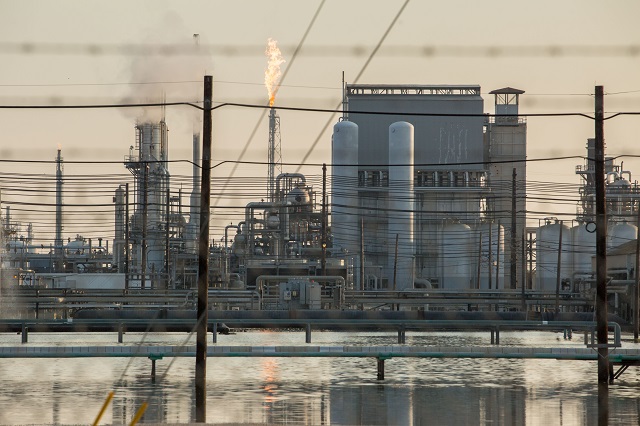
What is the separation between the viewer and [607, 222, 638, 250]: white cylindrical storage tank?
58.3 metres

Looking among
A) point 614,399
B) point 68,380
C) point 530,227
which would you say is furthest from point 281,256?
point 614,399

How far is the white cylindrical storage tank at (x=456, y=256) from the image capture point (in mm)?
61906

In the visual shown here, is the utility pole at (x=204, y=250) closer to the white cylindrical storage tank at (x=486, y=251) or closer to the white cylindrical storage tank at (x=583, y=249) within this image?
the white cylindrical storage tank at (x=486, y=251)

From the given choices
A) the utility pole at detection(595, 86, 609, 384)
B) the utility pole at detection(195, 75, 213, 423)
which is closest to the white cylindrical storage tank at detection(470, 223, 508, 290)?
the utility pole at detection(595, 86, 609, 384)

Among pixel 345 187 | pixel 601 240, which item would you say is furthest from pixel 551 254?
pixel 601 240

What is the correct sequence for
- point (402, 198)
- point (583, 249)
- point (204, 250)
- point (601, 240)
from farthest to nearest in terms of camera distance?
point (583, 249), point (402, 198), point (601, 240), point (204, 250)

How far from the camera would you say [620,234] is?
5847 cm

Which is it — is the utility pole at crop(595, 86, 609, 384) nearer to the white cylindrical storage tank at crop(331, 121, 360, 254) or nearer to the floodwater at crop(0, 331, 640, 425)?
the floodwater at crop(0, 331, 640, 425)

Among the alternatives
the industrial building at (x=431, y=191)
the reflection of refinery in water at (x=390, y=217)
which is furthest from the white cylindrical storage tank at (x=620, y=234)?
the industrial building at (x=431, y=191)

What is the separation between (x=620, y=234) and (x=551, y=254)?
4.64 m

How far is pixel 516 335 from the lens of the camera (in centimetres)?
3353

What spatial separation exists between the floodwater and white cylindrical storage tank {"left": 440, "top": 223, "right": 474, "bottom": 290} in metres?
Result: 33.3

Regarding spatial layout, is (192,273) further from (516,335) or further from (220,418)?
(220,418)

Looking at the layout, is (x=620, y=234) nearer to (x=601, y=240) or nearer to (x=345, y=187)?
(x=345, y=187)
